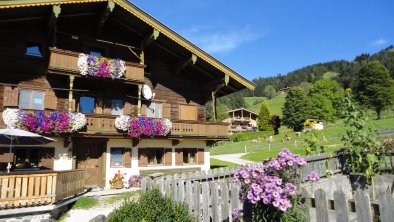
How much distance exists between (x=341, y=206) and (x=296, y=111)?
62550 mm

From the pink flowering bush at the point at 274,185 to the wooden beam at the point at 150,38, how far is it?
1562cm

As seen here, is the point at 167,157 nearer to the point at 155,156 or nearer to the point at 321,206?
the point at 155,156

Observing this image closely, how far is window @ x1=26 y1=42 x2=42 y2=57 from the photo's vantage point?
1774 cm

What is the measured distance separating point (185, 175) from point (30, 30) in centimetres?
1400

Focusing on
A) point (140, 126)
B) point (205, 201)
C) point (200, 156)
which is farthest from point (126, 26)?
point (205, 201)

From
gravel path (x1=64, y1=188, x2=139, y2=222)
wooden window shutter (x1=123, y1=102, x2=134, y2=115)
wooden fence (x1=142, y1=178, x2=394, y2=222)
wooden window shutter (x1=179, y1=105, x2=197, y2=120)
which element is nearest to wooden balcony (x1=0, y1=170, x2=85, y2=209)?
gravel path (x1=64, y1=188, x2=139, y2=222)

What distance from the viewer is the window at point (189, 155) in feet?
72.8

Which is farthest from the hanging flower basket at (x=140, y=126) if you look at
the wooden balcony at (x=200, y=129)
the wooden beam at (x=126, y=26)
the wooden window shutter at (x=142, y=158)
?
the wooden beam at (x=126, y=26)

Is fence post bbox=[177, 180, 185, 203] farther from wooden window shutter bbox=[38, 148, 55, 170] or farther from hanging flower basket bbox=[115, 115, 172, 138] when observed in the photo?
wooden window shutter bbox=[38, 148, 55, 170]

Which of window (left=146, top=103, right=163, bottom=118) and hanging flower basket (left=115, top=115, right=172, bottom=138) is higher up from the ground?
window (left=146, top=103, right=163, bottom=118)

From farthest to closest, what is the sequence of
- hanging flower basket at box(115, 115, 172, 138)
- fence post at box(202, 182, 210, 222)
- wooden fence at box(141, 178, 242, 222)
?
hanging flower basket at box(115, 115, 172, 138)
fence post at box(202, 182, 210, 222)
wooden fence at box(141, 178, 242, 222)

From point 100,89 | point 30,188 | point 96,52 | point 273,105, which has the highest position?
point 273,105

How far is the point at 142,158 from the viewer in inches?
789

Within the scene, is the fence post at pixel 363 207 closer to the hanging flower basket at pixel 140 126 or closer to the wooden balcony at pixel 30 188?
the wooden balcony at pixel 30 188
